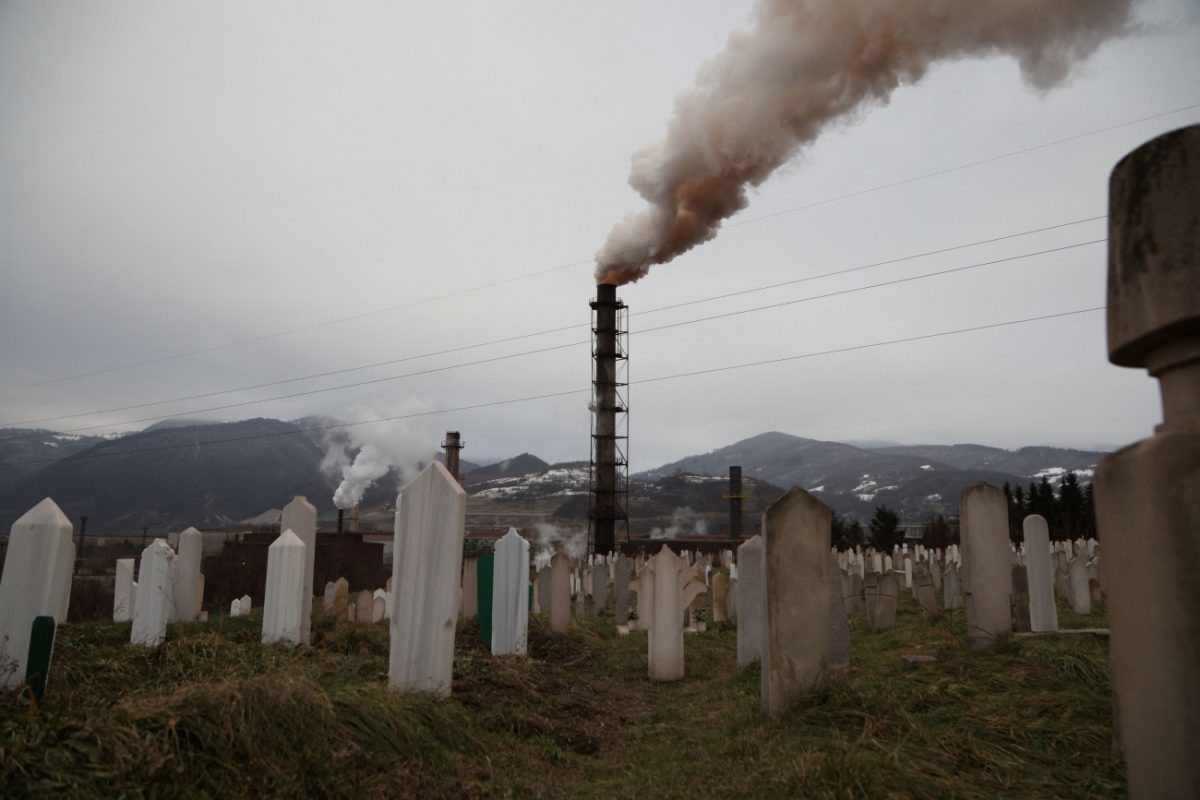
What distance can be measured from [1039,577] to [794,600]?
19.1ft

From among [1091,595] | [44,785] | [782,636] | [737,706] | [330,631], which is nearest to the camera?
[44,785]

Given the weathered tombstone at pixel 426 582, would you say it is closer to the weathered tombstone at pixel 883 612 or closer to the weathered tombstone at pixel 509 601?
the weathered tombstone at pixel 509 601

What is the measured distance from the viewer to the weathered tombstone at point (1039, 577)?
9.41m

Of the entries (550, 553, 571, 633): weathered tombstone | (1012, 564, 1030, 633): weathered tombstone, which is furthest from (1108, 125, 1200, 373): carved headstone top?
(550, 553, 571, 633): weathered tombstone

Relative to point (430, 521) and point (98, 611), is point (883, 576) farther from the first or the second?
point (98, 611)

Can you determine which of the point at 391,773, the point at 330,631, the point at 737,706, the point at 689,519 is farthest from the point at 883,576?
the point at 689,519

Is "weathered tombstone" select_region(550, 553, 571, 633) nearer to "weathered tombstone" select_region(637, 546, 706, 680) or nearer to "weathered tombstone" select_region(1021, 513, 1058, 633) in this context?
"weathered tombstone" select_region(637, 546, 706, 680)

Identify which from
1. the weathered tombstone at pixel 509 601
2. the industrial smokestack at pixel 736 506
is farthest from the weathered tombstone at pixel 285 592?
the industrial smokestack at pixel 736 506

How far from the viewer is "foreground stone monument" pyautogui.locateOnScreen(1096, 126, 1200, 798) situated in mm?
1879

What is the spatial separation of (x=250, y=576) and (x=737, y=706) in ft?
59.4

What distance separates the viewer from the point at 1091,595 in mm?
14039

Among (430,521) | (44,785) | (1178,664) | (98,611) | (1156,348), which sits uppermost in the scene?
(1156,348)

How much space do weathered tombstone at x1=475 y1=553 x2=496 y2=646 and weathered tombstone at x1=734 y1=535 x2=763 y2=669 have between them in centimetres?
295

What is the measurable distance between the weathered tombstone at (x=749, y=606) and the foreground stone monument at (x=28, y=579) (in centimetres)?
630
